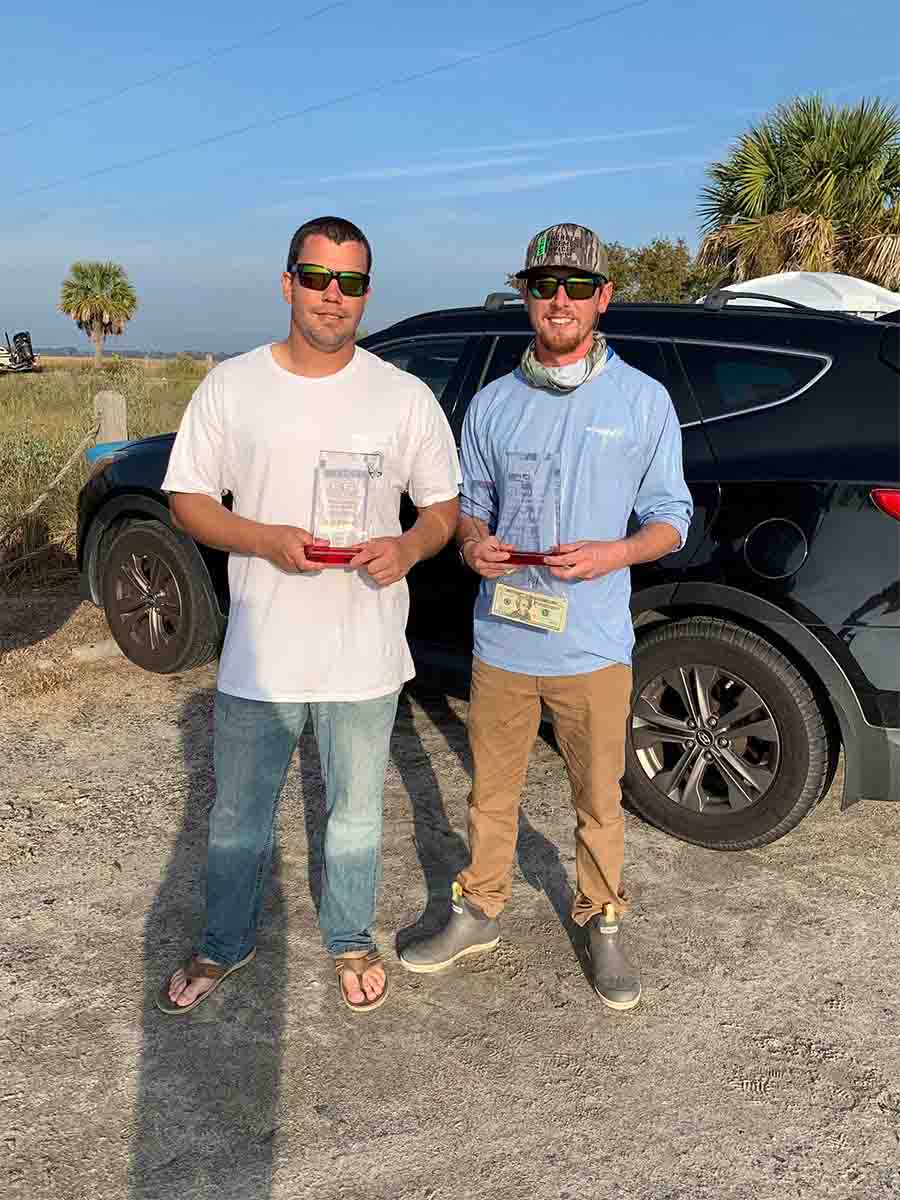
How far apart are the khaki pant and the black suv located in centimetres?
76

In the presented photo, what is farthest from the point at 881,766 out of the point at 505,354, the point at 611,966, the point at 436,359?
the point at 436,359

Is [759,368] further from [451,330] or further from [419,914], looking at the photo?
[419,914]

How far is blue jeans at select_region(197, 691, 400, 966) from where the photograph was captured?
2.53 m

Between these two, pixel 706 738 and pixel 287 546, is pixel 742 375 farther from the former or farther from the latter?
pixel 287 546

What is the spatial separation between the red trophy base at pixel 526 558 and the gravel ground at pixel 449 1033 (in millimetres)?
1192

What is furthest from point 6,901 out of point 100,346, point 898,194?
point 100,346

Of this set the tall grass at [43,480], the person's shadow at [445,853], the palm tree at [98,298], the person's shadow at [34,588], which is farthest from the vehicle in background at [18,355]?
the person's shadow at [445,853]

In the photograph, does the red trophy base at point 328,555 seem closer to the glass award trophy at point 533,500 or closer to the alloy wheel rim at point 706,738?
the glass award trophy at point 533,500

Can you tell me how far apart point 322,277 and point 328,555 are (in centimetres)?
61

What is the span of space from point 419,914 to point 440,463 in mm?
1457

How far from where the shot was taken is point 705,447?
3.45 m

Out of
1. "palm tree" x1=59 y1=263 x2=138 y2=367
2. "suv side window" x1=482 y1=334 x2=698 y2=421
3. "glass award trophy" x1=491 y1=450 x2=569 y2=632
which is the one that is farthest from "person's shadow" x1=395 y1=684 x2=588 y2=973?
"palm tree" x1=59 y1=263 x2=138 y2=367

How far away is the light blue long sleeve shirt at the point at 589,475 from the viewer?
99.3 inches

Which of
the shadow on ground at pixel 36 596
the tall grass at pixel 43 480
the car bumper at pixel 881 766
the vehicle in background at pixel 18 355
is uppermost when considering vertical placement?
the car bumper at pixel 881 766
